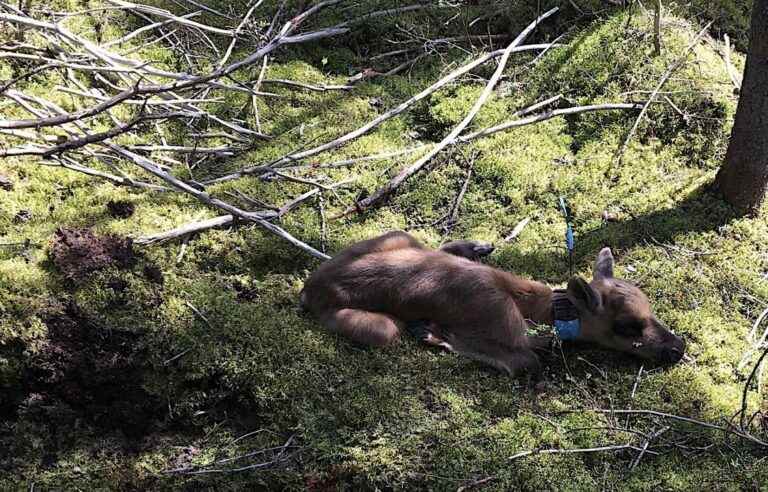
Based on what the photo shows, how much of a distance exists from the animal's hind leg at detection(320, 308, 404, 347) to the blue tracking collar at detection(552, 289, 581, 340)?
114 centimetres

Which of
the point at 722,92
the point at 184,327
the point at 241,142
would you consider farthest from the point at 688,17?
the point at 184,327

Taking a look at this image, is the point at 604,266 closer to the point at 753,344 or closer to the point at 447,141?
the point at 753,344

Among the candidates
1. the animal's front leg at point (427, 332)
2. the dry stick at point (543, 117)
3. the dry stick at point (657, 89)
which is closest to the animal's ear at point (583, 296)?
the animal's front leg at point (427, 332)

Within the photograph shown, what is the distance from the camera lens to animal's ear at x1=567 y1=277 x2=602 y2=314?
503 centimetres

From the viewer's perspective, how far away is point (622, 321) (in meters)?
5.00

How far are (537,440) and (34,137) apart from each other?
464 centimetres

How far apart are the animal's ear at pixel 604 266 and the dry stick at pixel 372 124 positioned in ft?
9.01

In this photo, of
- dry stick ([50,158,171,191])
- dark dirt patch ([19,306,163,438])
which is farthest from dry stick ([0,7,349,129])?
dark dirt patch ([19,306,163,438])

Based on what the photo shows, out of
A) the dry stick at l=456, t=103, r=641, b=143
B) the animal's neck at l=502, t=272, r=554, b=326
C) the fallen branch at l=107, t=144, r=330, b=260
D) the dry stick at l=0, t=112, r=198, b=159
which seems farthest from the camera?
the dry stick at l=456, t=103, r=641, b=143

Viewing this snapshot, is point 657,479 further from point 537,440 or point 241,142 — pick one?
point 241,142

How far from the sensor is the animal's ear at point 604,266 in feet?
17.5

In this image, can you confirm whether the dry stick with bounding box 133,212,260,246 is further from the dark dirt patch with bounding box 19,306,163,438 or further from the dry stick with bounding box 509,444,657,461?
the dry stick with bounding box 509,444,657,461

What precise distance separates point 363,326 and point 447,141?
8.06 ft

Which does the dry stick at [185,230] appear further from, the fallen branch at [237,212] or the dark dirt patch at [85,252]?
the fallen branch at [237,212]
